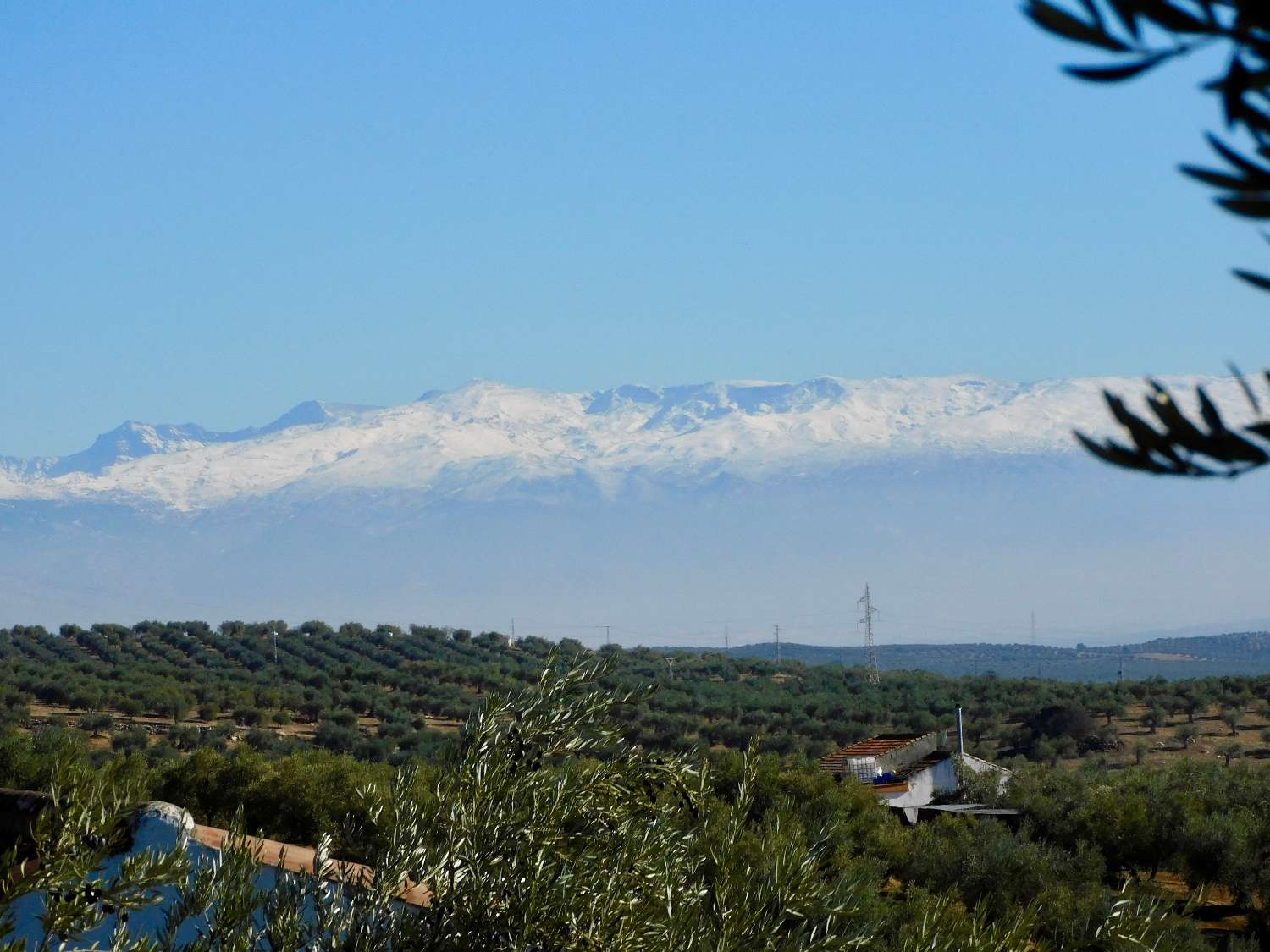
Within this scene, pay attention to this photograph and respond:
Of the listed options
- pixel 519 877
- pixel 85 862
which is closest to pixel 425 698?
pixel 519 877

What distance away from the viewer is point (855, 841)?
30.3 meters

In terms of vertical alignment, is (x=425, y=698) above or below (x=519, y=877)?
below

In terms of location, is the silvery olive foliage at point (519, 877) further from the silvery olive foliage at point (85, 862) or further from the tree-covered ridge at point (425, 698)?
the tree-covered ridge at point (425, 698)

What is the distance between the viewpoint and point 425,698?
64000mm

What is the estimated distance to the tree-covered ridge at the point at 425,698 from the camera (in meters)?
53.1

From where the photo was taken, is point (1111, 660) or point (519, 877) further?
point (1111, 660)

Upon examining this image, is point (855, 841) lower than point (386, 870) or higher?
lower

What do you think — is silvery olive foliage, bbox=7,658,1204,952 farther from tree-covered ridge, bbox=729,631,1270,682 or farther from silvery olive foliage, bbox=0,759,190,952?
tree-covered ridge, bbox=729,631,1270,682

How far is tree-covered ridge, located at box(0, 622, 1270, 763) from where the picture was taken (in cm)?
5306

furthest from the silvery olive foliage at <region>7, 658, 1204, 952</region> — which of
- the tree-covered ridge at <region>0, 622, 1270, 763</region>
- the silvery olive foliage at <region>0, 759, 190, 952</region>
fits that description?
the tree-covered ridge at <region>0, 622, 1270, 763</region>

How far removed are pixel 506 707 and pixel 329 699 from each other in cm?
5454

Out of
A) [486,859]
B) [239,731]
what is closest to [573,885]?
[486,859]

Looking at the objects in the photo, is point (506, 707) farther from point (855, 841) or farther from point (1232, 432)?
point (855, 841)

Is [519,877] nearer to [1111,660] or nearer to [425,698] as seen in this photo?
[425,698]
